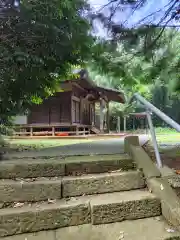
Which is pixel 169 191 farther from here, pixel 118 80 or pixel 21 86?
pixel 21 86

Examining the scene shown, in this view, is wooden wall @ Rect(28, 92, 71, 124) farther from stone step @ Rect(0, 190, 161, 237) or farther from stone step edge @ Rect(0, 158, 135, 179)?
stone step @ Rect(0, 190, 161, 237)

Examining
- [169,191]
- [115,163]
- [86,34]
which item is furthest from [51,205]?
[86,34]

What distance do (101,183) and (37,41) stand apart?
3.17 meters

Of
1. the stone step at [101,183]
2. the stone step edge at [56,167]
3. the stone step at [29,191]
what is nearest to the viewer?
the stone step at [29,191]

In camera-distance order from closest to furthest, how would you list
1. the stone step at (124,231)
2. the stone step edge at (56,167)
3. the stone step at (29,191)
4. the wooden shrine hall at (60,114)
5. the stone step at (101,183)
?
the stone step at (124,231), the stone step at (29,191), the stone step at (101,183), the stone step edge at (56,167), the wooden shrine hall at (60,114)

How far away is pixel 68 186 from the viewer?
2480 millimetres

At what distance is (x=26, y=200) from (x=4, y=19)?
3.35 m

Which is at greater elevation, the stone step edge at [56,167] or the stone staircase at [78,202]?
the stone step edge at [56,167]

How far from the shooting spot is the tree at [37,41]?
14.3 ft

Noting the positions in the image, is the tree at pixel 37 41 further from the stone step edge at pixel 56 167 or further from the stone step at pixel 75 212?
the stone step at pixel 75 212

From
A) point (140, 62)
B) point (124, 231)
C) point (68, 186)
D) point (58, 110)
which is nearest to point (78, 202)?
point (68, 186)

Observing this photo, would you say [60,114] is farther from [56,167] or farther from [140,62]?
[56,167]

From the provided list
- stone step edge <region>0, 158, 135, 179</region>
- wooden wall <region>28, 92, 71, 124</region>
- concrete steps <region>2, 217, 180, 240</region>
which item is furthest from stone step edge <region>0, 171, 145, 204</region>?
wooden wall <region>28, 92, 71, 124</region>

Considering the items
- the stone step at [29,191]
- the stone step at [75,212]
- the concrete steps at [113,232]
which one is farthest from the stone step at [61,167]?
the concrete steps at [113,232]
